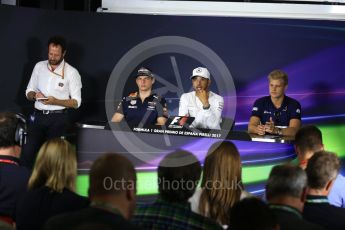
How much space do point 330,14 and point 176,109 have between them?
2.17 m

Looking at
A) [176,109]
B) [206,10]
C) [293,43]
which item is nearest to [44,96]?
[176,109]

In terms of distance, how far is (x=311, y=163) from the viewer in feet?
13.3

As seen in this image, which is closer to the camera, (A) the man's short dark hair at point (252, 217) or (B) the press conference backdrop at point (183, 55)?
(A) the man's short dark hair at point (252, 217)

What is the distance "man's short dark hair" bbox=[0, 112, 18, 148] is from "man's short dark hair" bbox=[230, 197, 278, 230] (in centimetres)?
179

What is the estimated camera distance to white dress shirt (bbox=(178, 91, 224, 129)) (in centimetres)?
732

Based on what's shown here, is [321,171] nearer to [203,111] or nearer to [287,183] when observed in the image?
[287,183]

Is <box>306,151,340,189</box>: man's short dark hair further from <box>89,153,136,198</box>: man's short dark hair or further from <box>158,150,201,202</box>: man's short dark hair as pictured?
<box>89,153,136,198</box>: man's short dark hair

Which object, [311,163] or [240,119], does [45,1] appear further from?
[311,163]

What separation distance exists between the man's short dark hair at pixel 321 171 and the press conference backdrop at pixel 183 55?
4453mm

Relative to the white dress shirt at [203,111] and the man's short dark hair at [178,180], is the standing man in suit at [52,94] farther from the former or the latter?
the man's short dark hair at [178,180]

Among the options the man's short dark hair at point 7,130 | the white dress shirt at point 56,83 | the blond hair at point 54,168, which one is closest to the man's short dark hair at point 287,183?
the blond hair at point 54,168

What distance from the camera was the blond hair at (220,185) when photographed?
12.9 feet

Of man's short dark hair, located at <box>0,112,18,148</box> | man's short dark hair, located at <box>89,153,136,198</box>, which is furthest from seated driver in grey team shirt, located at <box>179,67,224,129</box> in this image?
man's short dark hair, located at <box>89,153,136,198</box>

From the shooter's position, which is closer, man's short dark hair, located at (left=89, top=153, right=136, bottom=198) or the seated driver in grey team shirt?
man's short dark hair, located at (left=89, top=153, right=136, bottom=198)
